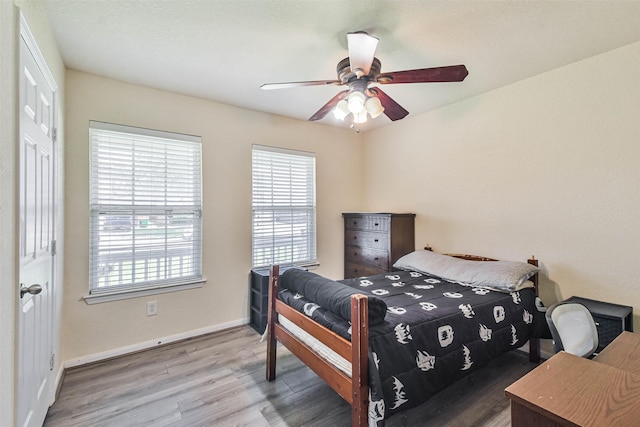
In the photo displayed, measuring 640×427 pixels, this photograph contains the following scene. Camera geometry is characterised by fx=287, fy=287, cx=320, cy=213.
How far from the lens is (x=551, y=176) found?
2.49 m

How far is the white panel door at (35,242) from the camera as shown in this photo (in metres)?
1.33

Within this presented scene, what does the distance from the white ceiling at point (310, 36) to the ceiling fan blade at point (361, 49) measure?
29cm

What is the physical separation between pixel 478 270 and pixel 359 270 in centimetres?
158

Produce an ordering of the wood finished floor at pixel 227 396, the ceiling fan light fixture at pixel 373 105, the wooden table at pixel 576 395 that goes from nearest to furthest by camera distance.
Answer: the wooden table at pixel 576 395 → the wood finished floor at pixel 227 396 → the ceiling fan light fixture at pixel 373 105

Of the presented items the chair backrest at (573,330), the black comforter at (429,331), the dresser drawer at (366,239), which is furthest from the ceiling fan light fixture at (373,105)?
the dresser drawer at (366,239)

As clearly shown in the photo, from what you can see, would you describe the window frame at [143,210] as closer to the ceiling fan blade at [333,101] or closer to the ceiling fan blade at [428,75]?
the ceiling fan blade at [333,101]

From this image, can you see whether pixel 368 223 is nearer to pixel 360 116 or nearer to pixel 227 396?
pixel 360 116

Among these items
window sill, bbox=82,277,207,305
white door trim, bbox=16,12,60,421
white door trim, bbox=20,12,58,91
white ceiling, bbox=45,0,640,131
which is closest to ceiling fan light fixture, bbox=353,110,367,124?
white ceiling, bbox=45,0,640,131

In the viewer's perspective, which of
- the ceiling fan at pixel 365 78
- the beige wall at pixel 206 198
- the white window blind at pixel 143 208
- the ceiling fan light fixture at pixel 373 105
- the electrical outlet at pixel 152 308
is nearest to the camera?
the ceiling fan at pixel 365 78

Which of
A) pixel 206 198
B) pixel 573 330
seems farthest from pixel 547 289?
pixel 206 198

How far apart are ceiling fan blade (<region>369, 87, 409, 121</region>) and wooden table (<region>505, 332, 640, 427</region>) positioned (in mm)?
1785

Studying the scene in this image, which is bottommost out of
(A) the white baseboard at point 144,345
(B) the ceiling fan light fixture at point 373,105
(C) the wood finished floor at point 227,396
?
(C) the wood finished floor at point 227,396

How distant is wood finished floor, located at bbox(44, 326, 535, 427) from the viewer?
1.81 m

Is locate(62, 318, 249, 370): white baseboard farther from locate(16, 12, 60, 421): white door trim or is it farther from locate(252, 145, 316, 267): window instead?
locate(252, 145, 316, 267): window
